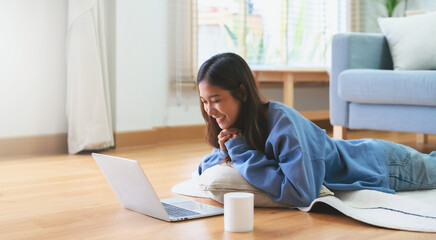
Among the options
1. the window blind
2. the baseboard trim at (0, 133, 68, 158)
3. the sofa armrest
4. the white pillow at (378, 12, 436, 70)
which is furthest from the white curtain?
the white pillow at (378, 12, 436, 70)

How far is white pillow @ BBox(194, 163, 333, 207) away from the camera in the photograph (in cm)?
172

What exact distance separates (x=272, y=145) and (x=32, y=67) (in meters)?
1.76

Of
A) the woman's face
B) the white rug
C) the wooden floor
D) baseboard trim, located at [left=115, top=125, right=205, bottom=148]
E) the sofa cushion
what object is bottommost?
baseboard trim, located at [left=115, top=125, right=205, bottom=148]

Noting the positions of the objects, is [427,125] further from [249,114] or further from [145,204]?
[145,204]

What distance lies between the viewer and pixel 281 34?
14.4 ft

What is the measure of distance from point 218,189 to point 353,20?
3.51 m

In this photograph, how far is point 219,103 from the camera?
1680 millimetres

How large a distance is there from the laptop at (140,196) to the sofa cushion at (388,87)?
4.64 ft

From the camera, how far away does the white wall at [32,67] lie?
291cm

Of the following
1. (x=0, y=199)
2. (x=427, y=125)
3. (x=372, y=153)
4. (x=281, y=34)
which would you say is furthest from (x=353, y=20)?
(x=0, y=199)

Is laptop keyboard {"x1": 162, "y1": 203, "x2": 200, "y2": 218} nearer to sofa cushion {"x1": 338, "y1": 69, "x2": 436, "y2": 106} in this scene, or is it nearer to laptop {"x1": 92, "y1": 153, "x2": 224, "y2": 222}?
laptop {"x1": 92, "y1": 153, "x2": 224, "y2": 222}

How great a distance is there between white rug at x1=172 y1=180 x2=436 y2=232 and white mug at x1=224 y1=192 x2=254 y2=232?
0.28m

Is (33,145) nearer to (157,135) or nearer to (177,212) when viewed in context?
(157,135)

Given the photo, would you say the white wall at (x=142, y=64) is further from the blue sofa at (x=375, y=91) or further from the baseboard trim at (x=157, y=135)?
the blue sofa at (x=375, y=91)
